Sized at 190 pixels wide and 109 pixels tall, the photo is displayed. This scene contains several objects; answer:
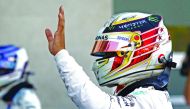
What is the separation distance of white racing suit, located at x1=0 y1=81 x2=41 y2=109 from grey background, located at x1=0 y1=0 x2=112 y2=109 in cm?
256

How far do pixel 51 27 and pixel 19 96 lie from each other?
2.78 m

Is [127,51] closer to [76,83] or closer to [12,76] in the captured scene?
[76,83]

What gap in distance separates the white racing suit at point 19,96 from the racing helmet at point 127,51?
8.04 ft

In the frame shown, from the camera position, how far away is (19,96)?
21.4 feet

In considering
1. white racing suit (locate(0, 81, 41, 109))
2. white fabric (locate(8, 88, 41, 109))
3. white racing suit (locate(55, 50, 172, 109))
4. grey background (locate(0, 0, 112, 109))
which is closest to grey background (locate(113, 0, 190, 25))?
grey background (locate(0, 0, 112, 109))

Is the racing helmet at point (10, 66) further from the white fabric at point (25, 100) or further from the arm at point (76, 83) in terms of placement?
the arm at point (76, 83)

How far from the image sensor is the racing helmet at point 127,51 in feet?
12.7

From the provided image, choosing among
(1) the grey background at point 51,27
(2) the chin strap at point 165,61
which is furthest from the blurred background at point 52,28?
(2) the chin strap at point 165,61

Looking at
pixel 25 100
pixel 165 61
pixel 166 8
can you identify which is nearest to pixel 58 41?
pixel 165 61

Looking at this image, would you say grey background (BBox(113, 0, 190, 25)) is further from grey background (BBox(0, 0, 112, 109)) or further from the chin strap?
the chin strap

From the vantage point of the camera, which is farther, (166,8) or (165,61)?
(166,8)

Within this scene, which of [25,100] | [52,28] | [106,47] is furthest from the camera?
[52,28]

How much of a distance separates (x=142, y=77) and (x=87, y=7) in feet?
18.2

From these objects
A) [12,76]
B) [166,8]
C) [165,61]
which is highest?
[165,61]
